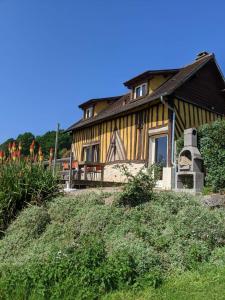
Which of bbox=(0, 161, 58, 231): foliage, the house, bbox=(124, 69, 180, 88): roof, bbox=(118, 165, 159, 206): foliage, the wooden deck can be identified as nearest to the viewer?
bbox=(118, 165, 159, 206): foliage

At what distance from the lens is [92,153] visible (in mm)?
19109

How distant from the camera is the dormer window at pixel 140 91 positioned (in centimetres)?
1656

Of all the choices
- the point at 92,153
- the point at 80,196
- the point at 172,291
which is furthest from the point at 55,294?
the point at 92,153

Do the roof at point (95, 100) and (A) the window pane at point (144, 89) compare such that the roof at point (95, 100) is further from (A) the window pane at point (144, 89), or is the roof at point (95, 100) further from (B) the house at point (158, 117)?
(A) the window pane at point (144, 89)

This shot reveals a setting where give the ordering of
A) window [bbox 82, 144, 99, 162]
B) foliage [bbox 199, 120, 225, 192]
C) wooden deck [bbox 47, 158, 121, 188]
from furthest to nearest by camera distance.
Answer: window [bbox 82, 144, 99, 162] < wooden deck [bbox 47, 158, 121, 188] < foliage [bbox 199, 120, 225, 192]

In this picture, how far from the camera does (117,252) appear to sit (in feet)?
16.0

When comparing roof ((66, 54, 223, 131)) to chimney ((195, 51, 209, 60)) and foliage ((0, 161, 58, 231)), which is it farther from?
foliage ((0, 161, 58, 231))

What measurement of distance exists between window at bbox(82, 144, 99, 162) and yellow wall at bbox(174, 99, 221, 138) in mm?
5481

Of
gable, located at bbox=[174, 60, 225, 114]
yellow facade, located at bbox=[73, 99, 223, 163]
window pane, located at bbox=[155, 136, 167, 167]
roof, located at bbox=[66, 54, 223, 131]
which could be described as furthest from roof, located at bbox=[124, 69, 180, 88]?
window pane, located at bbox=[155, 136, 167, 167]

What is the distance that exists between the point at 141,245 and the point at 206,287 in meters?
1.24

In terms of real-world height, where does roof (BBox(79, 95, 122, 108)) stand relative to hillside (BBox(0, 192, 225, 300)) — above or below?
above

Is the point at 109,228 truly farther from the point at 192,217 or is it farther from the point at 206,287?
the point at 206,287

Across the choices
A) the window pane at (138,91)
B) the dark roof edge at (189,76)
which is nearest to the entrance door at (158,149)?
the dark roof edge at (189,76)

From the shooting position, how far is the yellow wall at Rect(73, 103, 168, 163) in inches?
581
